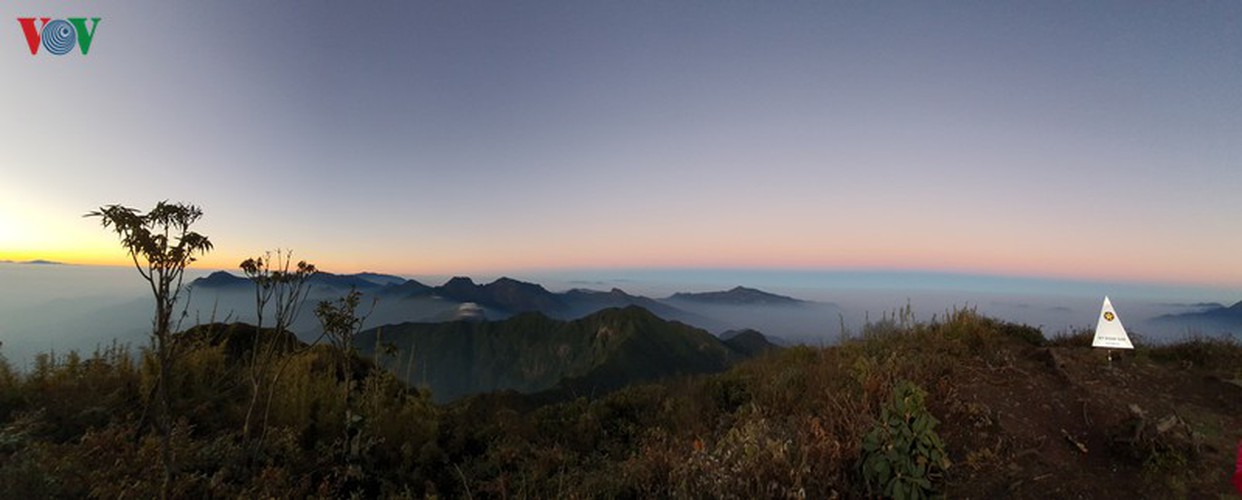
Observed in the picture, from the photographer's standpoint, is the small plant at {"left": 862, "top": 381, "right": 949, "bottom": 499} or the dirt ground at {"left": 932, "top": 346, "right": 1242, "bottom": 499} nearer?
the small plant at {"left": 862, "top": 381, "right": 949, "bottom": 499}

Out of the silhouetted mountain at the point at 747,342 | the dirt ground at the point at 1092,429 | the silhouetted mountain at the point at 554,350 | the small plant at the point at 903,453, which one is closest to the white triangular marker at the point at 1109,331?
the dirt ground at the point at 1092,429

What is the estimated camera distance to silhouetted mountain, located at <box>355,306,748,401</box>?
11119 cm

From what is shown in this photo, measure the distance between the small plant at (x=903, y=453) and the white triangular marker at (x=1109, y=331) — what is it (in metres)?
4.83

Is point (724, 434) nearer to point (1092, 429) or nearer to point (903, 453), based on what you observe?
point (903, 453)

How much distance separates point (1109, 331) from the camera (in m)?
6.73

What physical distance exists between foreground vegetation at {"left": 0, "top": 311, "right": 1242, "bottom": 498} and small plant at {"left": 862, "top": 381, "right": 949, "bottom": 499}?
2 cm

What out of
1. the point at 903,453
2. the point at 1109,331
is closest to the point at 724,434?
the point at 903,453

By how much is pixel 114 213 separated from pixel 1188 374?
12939mm

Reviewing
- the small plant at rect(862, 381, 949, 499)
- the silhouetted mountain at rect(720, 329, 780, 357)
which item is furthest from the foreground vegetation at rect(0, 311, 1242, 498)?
the silhouetted mountain at rect(720, 329, 780, 357)

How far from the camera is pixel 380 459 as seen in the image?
5617mm

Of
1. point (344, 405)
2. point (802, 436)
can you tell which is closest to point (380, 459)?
point (344, 405)

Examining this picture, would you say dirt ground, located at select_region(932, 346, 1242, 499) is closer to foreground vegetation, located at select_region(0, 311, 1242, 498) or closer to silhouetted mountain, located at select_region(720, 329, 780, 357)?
foreground vegetation, located at select_region(0, 311, 1242, 498)

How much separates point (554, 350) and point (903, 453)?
152933 mm

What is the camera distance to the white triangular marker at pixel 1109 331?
6559 millimetres
